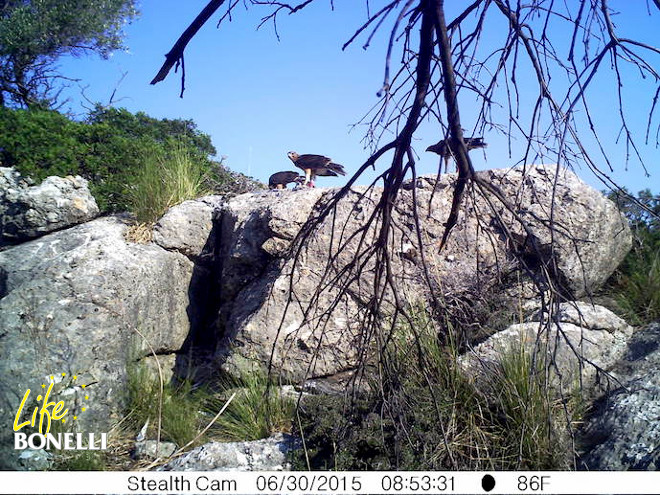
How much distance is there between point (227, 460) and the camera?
3.61 metres

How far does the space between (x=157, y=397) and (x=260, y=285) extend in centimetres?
148

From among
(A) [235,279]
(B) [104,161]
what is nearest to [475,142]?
(A) [235,279]

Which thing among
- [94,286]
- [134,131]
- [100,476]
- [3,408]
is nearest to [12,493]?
[100,476]

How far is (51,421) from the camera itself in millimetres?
4152

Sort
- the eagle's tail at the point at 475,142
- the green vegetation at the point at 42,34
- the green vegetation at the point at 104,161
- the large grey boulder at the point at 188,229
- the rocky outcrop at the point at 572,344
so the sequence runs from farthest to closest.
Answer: the green vegetation at the point at 42,34 < the green vegetation at the point at 104,161 < the large grey boulder at the point at 188,229 < the rocky outcrop at the point at 572,344 < the eagle's tail at the point at 475,142

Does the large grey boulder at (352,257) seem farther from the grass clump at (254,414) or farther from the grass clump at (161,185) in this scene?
the grass clump at (161,185)

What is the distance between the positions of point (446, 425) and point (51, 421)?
10.0 ft

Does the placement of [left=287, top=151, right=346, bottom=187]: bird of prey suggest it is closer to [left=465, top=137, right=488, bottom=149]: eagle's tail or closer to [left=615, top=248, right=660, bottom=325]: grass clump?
[left=615, top=248, right=660, bottom=325]: grass clump

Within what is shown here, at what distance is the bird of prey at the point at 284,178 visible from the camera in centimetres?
703

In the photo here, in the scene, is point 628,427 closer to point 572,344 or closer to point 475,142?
point 572,344

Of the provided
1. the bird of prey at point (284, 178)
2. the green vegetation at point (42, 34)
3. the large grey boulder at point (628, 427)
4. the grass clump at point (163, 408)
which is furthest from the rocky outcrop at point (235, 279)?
the green vegetation at point (42, 34)

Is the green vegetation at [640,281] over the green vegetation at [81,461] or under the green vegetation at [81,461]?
over

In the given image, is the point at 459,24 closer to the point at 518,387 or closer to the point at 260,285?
the point at 518,387

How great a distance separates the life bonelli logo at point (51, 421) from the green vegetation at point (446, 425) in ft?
6.05
